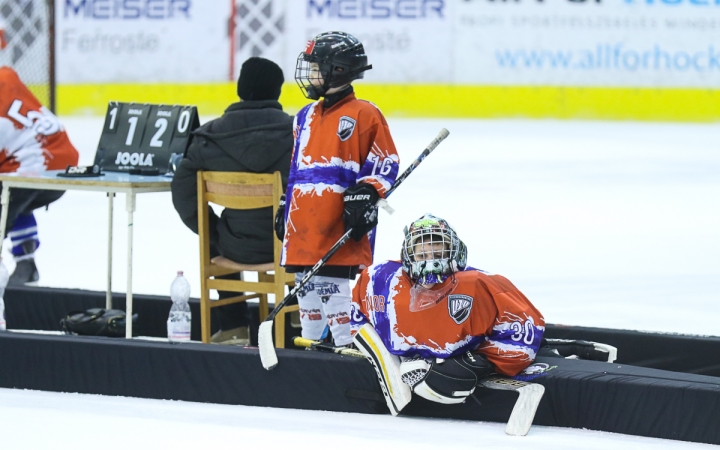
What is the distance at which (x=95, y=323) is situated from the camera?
400cm

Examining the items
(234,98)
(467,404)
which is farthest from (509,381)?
(234,98)

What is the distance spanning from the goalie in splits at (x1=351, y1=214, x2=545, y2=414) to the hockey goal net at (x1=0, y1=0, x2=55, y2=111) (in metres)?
9.47

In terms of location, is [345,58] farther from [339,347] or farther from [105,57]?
[105,57]

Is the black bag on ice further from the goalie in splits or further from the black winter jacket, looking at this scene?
the goalie in splits

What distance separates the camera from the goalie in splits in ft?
9.72

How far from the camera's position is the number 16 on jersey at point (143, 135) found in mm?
4254

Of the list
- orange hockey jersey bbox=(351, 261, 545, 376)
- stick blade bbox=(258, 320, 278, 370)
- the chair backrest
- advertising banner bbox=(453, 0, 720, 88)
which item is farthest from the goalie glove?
advertising banner bbox=(453, 0, 720, 88)

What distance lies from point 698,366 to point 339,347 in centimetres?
107

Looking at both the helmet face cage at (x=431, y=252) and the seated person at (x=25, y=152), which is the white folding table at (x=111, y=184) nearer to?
the seated person at (x=25, y=152)

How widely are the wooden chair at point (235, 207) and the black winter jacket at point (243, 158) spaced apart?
44 millimetres

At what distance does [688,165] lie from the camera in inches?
344

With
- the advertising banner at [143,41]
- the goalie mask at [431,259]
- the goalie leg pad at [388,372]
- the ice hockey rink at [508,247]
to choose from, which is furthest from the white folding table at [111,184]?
the advertising banner at [143,41]

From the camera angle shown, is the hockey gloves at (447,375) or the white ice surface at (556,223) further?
the white ice surface at (556,223)

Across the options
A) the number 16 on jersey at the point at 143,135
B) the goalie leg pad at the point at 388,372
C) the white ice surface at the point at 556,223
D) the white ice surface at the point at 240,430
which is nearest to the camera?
the white ice surface at the point at 240,430
